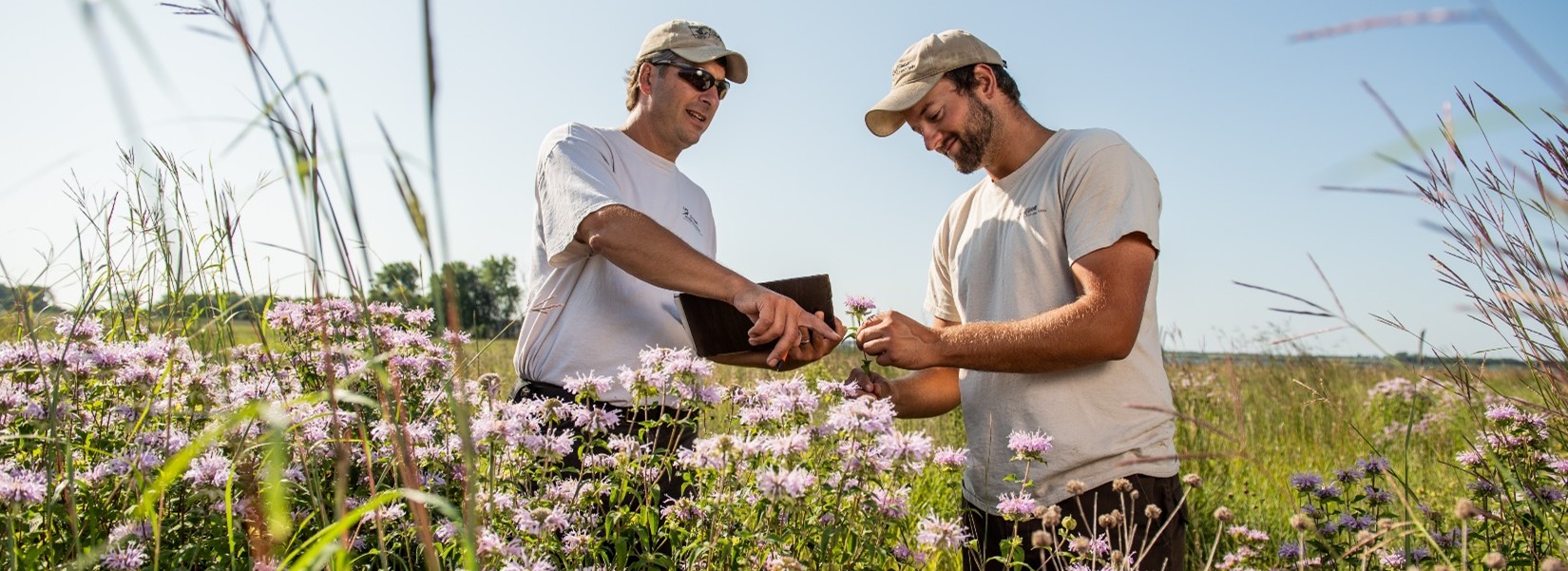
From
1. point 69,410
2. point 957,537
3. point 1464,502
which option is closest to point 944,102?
point 957,537

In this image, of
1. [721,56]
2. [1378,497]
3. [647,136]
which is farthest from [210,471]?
[1378,497]

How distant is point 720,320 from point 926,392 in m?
1.04

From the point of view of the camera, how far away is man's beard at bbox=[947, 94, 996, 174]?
3389 mm

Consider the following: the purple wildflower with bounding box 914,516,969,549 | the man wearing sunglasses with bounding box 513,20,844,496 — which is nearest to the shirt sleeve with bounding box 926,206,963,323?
the man wearing sunglasses with bounding box 513,20,844,496

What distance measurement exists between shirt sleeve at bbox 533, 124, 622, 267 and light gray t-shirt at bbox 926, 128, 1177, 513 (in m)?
1.34

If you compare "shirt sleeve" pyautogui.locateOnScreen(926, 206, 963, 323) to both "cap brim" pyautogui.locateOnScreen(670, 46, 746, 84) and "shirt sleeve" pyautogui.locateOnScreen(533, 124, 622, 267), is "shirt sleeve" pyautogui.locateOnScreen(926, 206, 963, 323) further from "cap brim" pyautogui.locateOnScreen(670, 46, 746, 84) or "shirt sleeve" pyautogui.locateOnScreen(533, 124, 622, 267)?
"shirt sleeve" pyautogui.locateOnScreen(533, 124, 622, 267)

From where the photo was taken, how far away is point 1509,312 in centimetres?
206

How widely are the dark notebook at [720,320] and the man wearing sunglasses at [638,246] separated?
0.24 feet

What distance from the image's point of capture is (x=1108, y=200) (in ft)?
9.40

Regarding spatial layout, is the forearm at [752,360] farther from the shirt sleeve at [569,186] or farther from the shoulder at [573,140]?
the shoulder at [573,140]

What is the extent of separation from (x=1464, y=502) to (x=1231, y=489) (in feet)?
13.3

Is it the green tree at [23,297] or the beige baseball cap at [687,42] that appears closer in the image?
the green tree at [23,297]

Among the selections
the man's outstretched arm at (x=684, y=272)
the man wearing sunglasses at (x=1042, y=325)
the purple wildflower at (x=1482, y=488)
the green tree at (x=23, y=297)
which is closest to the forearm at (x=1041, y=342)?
the man wearing sunglasses at (x=1042, y=325)

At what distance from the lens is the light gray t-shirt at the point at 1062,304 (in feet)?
9.47
